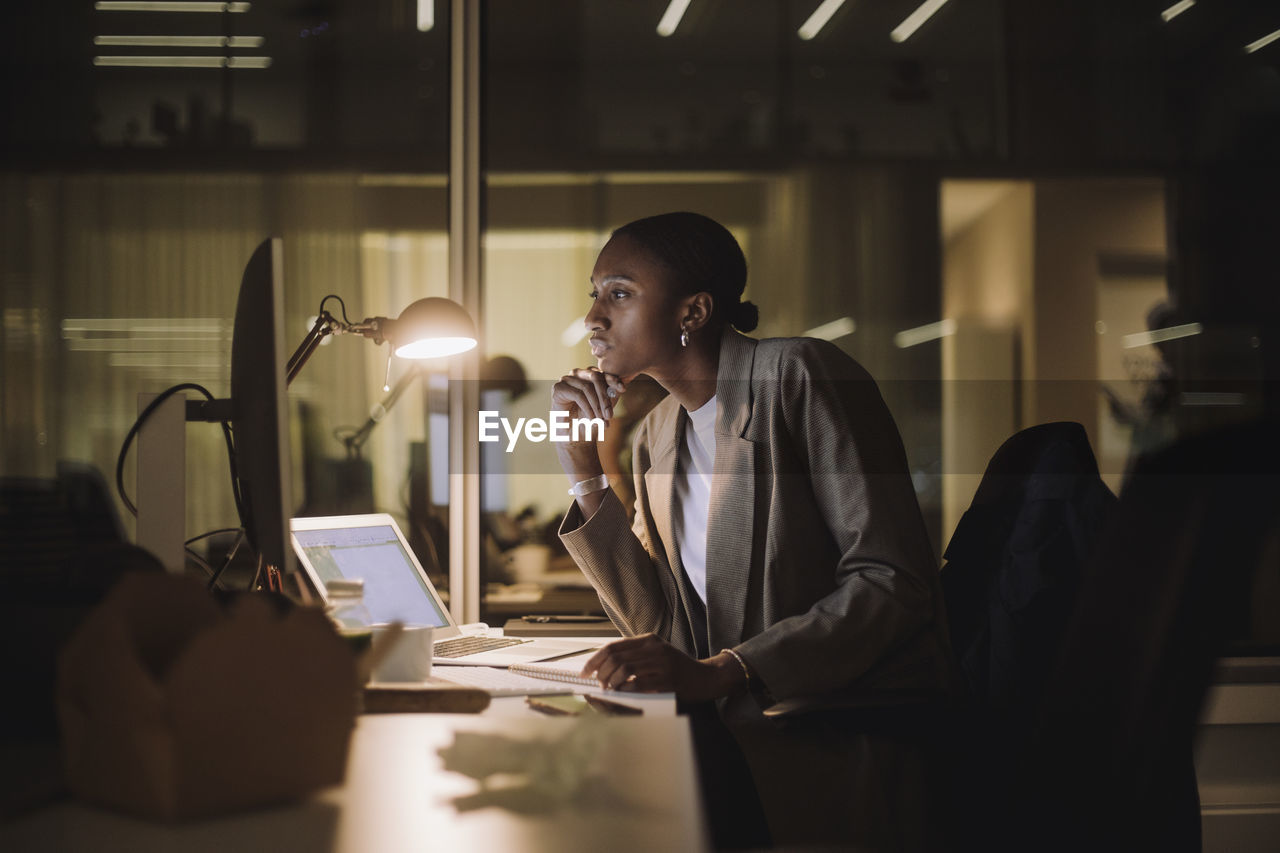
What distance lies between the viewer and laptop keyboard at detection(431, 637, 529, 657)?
170cm

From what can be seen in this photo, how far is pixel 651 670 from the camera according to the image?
4.17 ft

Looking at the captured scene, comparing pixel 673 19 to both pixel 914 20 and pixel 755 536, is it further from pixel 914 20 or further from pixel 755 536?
pixel 755 536

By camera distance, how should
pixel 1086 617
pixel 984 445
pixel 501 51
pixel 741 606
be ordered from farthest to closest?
pixel 501 51, pixel 984 445, pixel 741 606, pixel 1086 617

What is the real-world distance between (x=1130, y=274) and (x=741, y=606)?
5.37 feet

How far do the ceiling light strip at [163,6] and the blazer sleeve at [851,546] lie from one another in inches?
83.9

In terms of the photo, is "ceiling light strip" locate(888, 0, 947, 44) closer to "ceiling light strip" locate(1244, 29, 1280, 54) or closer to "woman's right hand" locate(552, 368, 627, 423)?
"ceiling light strip" locate(1244, 29, 1280, 54)

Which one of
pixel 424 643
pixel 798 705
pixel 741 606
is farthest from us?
pixel 741 606

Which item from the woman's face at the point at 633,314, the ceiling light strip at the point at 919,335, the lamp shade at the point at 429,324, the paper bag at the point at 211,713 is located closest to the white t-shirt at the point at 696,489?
the woman's face at the point at 633,314

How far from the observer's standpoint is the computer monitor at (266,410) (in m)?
1.04

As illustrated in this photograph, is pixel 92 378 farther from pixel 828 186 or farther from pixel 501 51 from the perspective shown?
pixel 828 186

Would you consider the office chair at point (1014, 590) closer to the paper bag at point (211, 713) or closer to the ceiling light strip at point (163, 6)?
the paper bag at point (211, 713)

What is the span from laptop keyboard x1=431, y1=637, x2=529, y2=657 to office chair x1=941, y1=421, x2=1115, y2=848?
33.6 inches

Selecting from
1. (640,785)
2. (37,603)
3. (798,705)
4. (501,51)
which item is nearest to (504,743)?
(640,785)

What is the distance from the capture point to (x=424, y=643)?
1.30 m
